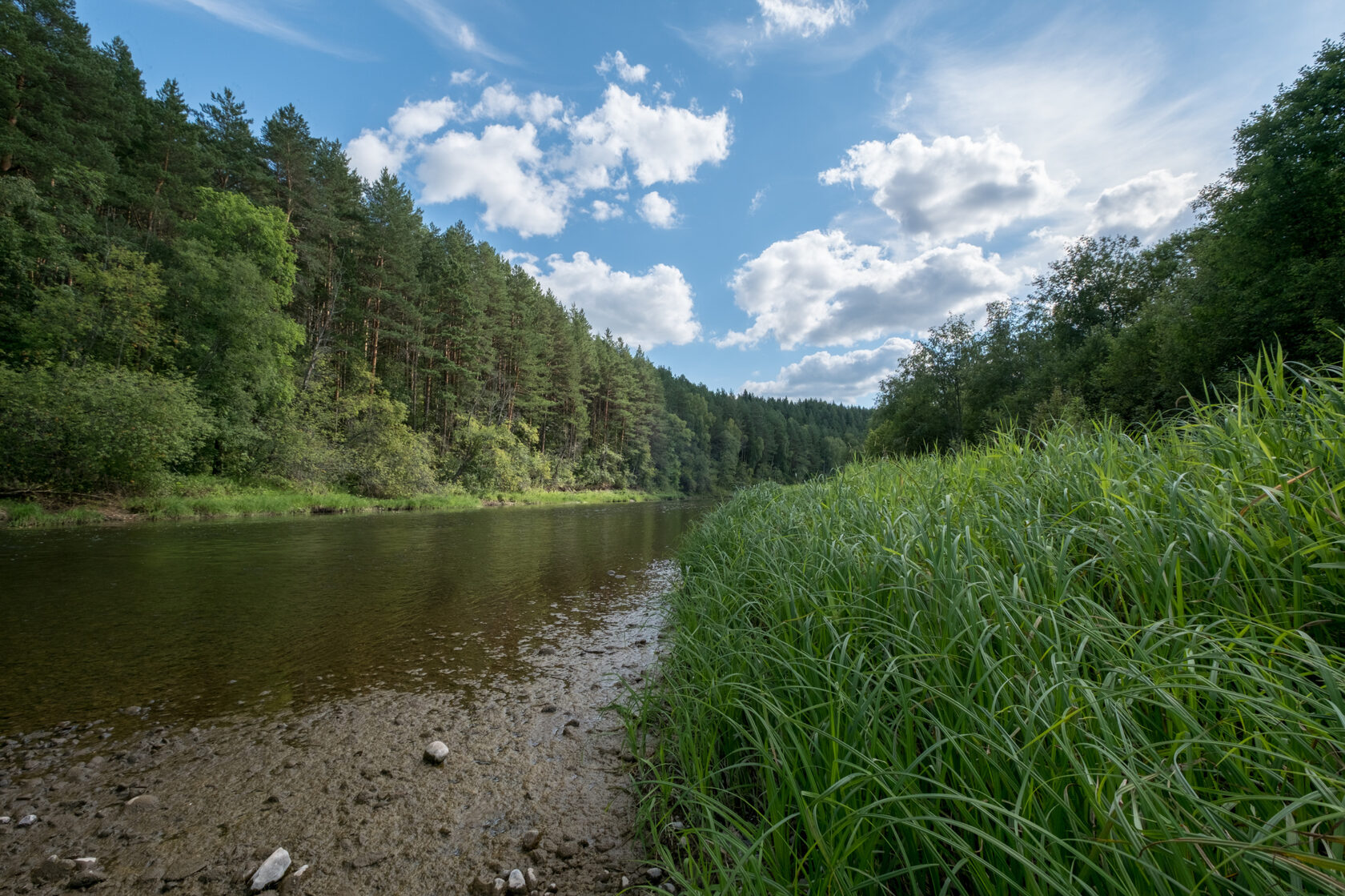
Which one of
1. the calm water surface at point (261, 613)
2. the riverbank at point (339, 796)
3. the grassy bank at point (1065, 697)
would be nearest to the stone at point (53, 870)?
the riverbank at point (339, 796)

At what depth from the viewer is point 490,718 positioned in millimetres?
3576

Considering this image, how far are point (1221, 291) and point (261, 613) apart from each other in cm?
2830

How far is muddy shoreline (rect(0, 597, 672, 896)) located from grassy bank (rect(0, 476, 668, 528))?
1558cm

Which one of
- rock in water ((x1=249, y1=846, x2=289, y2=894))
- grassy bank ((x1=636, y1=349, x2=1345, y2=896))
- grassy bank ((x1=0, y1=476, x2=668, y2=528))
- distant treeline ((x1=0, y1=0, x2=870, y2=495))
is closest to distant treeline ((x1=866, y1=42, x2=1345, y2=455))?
grassy bank ((x1=636, y1=349, x2=1345, y2=896))

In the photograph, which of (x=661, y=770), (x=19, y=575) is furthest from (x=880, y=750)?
(x=19, y=575)

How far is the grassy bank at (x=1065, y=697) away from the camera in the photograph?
42.0 inches

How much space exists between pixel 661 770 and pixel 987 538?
225cm

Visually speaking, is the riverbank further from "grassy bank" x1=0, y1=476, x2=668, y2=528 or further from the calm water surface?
"grassy bank" x1=0, y1=476, x2=668, y2=528

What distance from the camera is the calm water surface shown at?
3994 mm

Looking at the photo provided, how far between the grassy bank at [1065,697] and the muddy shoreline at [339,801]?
500 mm

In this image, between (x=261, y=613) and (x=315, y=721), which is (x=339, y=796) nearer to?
(x=315, y=721)

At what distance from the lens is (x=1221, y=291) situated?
17.4m

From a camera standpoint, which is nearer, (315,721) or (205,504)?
(315,721)

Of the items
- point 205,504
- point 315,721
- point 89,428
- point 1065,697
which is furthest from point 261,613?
point 205,504
